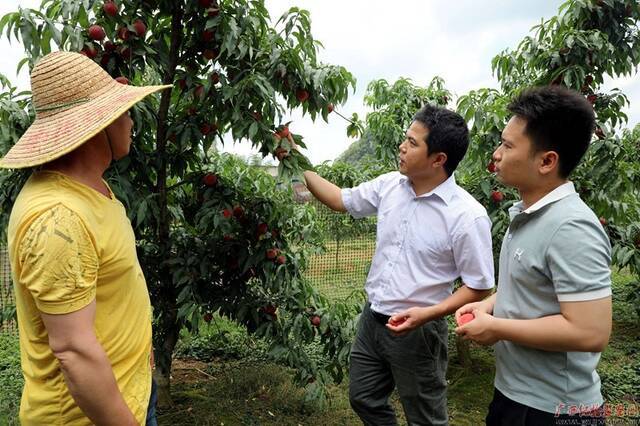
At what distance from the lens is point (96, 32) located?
2020 mm

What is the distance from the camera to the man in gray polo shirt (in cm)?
120

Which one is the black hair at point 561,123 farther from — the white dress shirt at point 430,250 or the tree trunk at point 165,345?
the tree trunk at point 165,345

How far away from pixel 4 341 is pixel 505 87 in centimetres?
487

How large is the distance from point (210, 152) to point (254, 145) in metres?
0.85

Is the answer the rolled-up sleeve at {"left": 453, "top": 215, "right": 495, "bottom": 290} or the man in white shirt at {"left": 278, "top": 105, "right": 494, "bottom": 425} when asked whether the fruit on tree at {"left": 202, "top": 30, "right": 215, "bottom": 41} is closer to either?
the man in white shirt at {"left": 278, "top": 105, "right": 494, "bottom": 425}

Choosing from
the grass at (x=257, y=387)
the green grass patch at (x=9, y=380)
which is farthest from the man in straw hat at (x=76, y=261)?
the green grass patch at (x=9, y=380)

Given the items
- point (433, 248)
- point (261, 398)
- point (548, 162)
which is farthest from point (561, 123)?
point (261, 398)

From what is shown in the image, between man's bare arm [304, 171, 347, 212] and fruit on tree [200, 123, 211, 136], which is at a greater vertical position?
fruit on tree [200, 123, 211, 136]

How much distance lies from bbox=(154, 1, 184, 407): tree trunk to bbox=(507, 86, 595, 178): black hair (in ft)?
5.68

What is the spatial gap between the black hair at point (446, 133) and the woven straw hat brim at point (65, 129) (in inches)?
45.4

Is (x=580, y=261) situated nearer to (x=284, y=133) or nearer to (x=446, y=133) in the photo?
(x=446, y=133)

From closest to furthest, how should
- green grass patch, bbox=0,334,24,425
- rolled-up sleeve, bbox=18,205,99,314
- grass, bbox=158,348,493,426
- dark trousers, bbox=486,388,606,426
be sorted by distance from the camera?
1. rolled-up sleeve, bbox=18,205,99,314
2. dark trousers, bbox=486,388,606,426
3. green grass patch, bbox=0,334,24,425
4. grass, bbox=158,348,493,426

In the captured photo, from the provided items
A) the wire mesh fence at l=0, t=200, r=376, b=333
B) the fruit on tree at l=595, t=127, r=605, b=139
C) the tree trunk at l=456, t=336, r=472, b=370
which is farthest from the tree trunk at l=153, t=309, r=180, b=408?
the wire mesh fence at l=0, t=200, r=376, b=333

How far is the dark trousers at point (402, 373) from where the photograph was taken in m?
1.95
